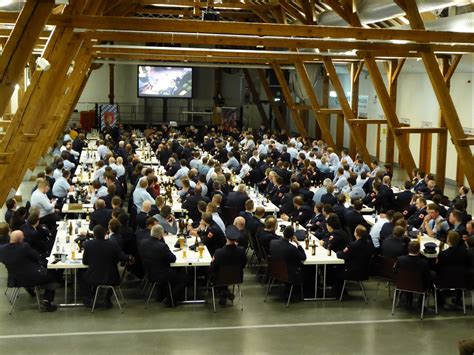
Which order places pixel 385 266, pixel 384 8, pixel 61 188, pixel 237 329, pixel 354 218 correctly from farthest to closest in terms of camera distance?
pixel 384 8 → pixel 61 188 → pixel 354 218 → pixel 385 266 → pixel 237 329

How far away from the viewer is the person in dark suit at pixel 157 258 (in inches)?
387

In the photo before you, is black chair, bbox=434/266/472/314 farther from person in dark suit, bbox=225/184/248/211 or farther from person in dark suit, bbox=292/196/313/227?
person in dark suit, bbox=225/184/248/211

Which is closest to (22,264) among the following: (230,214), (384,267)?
(230,214)

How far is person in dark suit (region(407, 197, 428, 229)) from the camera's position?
12555 mm

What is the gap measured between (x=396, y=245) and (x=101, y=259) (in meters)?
4.35

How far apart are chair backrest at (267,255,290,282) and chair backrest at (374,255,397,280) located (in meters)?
1.45

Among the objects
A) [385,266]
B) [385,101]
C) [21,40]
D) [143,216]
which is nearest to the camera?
[21,40]

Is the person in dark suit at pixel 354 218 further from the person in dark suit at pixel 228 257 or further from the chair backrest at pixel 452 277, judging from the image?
the person in dark suit at pixel 228 257

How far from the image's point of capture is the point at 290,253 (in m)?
10.1

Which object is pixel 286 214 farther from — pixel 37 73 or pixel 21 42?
pixel 21 42

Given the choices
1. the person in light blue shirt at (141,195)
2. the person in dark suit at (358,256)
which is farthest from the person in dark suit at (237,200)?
the person in dark suit at (358,256)

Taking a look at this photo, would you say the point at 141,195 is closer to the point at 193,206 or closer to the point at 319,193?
the point at 193,206

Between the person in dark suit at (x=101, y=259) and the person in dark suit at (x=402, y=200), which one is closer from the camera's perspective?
the person in dark suit at (x=101, y=259)

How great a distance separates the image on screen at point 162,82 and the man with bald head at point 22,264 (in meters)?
27.7
